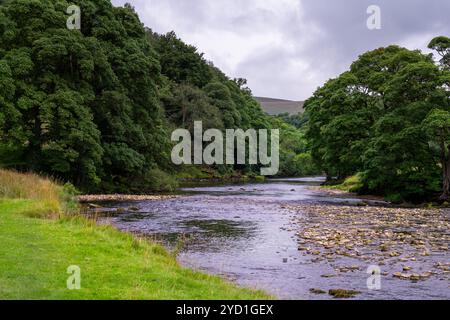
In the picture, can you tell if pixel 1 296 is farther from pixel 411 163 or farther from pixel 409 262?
pixel 411 163

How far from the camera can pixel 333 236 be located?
19047 mm

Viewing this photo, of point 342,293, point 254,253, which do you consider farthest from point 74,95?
point 342,293

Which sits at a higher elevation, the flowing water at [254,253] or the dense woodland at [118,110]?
the dense woodland at [118,110]

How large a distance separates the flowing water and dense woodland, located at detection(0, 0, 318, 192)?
34.3 ft

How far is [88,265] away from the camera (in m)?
11.1

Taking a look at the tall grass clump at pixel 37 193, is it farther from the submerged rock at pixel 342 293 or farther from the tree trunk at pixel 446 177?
the tree trunk at pixel 446 177

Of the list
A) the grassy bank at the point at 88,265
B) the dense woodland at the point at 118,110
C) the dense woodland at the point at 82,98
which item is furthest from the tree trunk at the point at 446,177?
the grassy bank at the point at 88,265

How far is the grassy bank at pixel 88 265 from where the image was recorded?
909 cm

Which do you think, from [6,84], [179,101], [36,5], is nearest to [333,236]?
[6,84]

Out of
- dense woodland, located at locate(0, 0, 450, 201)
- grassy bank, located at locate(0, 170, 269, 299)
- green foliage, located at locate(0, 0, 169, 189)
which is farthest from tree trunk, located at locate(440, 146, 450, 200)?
grassy bank, located at locate(0, 170, 269, 299)

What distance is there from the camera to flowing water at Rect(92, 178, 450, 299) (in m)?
12.0

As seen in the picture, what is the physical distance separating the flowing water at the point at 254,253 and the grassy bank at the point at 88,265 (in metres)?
1.57

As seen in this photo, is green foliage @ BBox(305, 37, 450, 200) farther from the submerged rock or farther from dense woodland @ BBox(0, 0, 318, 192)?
the submerged rock

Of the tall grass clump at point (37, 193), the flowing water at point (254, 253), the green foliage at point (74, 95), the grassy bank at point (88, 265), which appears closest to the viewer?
the grassy bank at point (88, 265)
